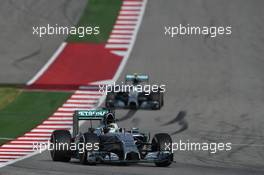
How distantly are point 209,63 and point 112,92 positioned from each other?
9805 mm

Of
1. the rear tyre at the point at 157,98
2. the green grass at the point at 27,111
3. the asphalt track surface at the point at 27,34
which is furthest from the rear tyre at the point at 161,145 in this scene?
the asphalt track surface at the point at 27,34

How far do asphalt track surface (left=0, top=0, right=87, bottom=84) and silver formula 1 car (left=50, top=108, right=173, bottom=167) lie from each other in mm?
20076

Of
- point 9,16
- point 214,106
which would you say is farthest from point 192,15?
point 214,106

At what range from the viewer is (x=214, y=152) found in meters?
31.3

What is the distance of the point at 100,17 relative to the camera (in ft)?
189

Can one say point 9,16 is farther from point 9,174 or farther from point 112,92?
point 9,174
